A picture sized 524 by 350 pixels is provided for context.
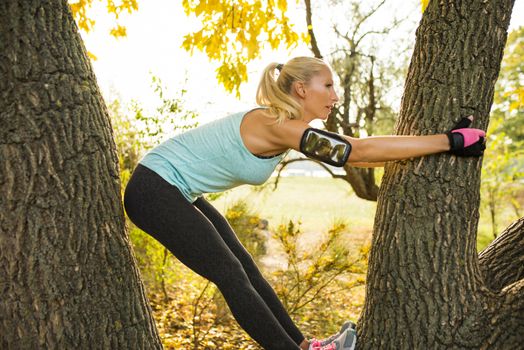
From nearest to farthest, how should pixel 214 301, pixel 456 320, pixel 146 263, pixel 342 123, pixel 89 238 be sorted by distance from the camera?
pixel 89 238, pixel 456 320, pixel 214 301, pixel 146 263, pixel 342 123

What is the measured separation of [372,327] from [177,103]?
139 inches

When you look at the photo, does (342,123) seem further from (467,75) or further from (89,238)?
(89,238)

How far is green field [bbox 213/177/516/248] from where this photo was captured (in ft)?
19.0

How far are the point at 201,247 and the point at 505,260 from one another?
1.46 metres

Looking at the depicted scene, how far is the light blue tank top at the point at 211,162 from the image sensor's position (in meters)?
2.42

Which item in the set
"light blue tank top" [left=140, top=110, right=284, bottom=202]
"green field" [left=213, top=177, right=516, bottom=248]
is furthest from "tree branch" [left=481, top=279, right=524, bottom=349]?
"green field" [left=213, top=177, right=516, bottom=248]

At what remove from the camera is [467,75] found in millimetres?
2330

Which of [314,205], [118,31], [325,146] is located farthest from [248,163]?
[314,205]

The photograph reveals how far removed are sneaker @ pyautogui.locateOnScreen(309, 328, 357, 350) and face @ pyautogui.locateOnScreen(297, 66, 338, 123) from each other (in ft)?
3.25

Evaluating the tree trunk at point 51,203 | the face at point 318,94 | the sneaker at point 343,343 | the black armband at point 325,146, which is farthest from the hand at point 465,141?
the tree trunk at point 51,203

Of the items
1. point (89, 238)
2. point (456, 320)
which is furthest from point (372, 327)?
point (89, 238)

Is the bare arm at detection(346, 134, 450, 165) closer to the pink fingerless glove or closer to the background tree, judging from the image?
the pink fingerless glove

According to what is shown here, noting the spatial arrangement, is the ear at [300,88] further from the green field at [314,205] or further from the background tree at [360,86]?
the background tree at [360,86]

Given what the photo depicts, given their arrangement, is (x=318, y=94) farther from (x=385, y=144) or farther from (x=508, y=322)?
(x=508, y=322)
